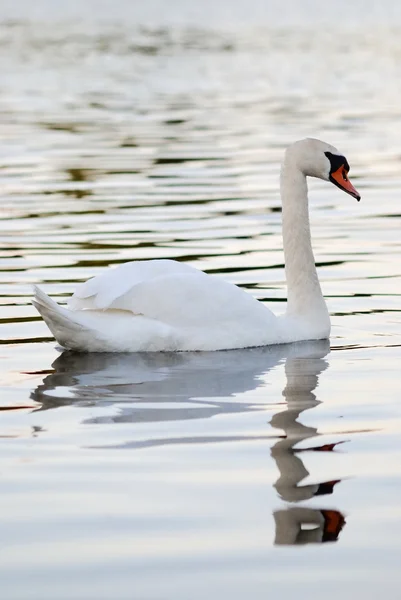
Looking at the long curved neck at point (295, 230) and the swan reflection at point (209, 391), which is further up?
the long curved neck at point (295, 230)

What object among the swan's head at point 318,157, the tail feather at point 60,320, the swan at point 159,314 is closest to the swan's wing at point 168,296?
the swan at point 159,314

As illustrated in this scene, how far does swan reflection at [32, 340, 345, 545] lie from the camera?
603 centimetres

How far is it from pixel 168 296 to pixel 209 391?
967 mm

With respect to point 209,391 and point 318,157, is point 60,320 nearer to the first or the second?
point 209,391

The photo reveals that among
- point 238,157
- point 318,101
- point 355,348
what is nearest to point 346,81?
point 318,101

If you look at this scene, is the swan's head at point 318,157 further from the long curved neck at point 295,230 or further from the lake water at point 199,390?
the lake water at point 199,390

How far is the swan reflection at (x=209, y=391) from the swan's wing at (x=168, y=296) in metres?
0.25

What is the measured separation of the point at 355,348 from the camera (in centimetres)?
921

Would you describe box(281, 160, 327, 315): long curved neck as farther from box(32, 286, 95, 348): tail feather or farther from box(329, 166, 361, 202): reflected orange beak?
box(32, 286, 95, 348): tail feather

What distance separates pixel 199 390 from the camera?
7984 mm

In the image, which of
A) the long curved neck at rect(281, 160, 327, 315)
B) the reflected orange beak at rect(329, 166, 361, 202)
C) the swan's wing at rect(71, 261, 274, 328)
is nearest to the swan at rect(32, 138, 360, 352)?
the swan's wing at rect(71, 261, 274, 328)

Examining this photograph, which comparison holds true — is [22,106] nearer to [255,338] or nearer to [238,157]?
[238,157]

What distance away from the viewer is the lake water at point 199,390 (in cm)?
526

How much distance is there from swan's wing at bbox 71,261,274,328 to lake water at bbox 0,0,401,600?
258mm
